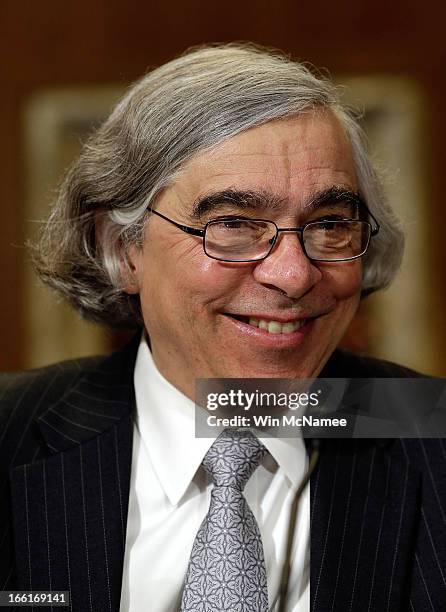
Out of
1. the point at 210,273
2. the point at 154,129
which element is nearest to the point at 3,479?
the point at 210,273

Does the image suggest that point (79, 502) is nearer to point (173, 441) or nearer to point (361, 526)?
point (173, 441)

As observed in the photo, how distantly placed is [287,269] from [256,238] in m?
0.06

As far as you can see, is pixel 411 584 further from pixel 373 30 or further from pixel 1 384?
pixel 373 30

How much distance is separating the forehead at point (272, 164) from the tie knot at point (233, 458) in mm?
304

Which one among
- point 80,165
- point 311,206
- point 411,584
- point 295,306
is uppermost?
point 80,165

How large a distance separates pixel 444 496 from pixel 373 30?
871 mm

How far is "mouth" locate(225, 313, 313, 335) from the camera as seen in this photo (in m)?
0.93

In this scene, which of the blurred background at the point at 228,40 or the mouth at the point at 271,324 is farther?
the blurred background at the point at 228,40

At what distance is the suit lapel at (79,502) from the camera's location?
0.90 meters

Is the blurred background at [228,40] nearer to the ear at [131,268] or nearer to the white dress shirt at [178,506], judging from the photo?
the ear at [131,268]

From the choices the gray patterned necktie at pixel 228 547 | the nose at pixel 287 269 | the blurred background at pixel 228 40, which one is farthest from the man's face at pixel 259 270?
the blurred background at pixel 228 40

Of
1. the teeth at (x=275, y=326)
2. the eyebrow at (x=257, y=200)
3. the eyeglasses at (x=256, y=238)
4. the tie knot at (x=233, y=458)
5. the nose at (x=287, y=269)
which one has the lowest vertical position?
the tie knot at (x=233, y=458)

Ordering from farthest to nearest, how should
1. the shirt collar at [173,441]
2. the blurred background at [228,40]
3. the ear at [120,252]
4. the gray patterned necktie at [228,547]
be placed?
1. the blurred background at [228,40]
2. the ear at [120,252]
3. the shirt collar at [173,441]
4. the gray patterned necktie at [228,547]

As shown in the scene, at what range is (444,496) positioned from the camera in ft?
3.30
